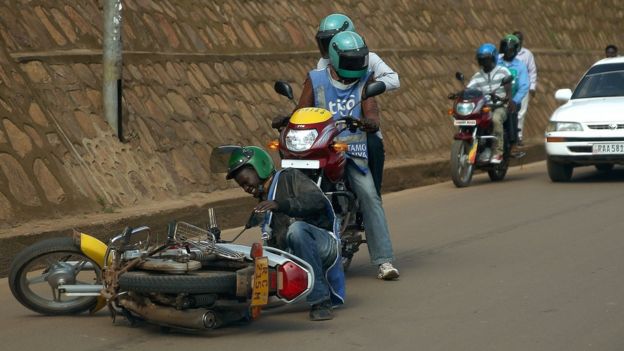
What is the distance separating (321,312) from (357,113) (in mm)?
1890

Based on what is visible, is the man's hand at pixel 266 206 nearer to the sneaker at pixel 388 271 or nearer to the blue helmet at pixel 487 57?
the sneaker at pixel 388 271

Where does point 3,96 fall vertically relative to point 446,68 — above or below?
above

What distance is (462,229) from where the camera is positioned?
458 inches

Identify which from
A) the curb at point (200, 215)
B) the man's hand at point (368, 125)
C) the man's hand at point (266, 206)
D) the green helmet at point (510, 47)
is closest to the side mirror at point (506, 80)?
the curb at point (200, 215)

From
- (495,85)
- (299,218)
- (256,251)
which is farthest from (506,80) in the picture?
(256,251)

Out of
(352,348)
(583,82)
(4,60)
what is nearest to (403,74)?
(583,82)

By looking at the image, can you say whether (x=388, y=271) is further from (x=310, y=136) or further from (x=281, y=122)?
(x=310, y=136)

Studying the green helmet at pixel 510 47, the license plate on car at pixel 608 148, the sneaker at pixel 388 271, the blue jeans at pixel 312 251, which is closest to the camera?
the blue jeans at pixel 312 251

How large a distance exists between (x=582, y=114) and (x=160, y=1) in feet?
18.2

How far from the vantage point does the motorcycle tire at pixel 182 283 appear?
21.8ft

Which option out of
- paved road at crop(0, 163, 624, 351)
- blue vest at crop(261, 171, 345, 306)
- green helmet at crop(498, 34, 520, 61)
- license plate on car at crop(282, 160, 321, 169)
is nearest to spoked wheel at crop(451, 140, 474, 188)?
green helmet at crop(498, 34, 520, 61)

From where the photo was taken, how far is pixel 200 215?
12.0m

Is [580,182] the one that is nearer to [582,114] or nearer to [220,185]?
[582,114]

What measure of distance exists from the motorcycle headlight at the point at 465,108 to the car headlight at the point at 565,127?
1.12 metres
